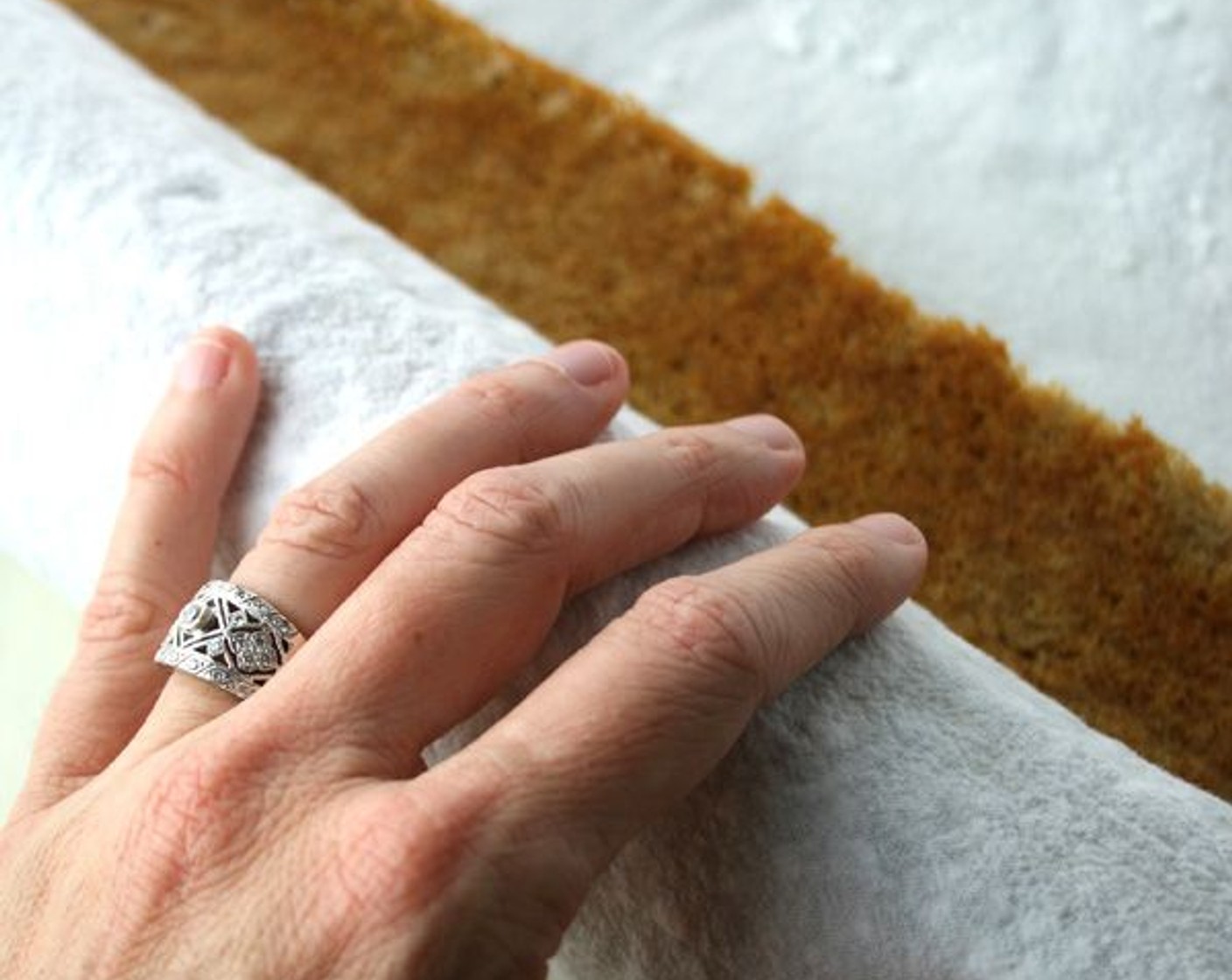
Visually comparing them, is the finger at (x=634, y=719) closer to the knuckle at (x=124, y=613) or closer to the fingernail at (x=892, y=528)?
the fingernail at (x=892, y=528)

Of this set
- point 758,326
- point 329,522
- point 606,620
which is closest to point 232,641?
point 329,522

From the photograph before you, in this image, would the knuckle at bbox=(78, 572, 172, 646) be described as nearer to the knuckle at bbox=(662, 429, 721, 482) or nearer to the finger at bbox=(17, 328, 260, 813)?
the finger at bbox=(17, 328, 260, 813)

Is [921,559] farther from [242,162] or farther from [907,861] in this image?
[242,162]

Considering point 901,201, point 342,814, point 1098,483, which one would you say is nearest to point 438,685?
point 342,814

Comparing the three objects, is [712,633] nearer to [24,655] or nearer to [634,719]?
[634,719]

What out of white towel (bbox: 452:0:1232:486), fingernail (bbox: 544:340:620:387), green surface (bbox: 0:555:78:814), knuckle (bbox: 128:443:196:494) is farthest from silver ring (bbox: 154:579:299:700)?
white towel (bbox: 452:0:1232:486)

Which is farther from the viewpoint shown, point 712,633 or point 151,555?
point 151,555
